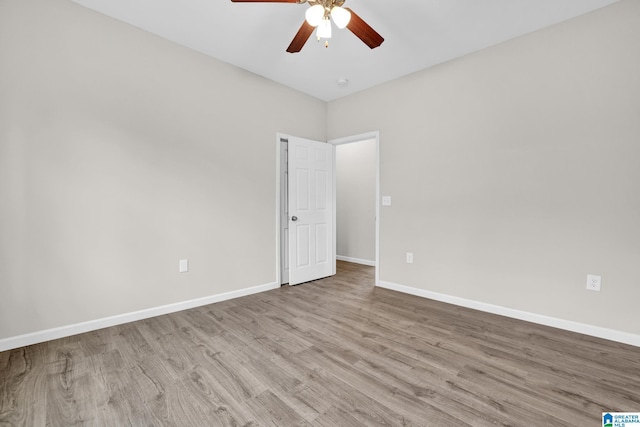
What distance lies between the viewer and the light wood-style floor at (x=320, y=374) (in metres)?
1.48

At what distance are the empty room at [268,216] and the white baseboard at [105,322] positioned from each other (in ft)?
0.07

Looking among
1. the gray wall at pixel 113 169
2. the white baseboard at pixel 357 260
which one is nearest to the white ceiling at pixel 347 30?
the gray wall at pixel 113 169

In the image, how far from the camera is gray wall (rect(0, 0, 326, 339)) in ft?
7.03

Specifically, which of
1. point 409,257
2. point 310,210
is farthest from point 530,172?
point 310,210

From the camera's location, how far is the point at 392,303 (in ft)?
10.4

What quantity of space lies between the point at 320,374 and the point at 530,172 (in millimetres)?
2664

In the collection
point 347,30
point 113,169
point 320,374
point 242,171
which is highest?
point 347,30

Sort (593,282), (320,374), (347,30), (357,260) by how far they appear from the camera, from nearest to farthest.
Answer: (320,374), (593,282), (347,30), (357,260)

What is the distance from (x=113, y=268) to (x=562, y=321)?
4.19 m

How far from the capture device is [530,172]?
8.73 ft

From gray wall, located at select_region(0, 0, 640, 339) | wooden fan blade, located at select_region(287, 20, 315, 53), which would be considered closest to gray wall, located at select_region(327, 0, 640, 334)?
gray wall, located at select_region(0, 0, 640, 339)

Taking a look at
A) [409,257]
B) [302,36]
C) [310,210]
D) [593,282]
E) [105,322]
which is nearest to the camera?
[302,36]

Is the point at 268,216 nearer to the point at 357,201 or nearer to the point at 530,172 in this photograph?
the point at 357,201

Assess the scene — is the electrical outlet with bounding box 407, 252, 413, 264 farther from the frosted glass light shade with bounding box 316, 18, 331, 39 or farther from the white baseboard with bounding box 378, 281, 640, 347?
the frosted glass light shade with bounding box 316, 18, 331, 39
